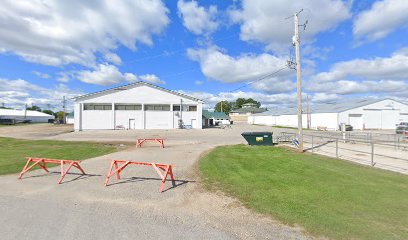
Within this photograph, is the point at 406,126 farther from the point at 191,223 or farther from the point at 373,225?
the point at 191,223

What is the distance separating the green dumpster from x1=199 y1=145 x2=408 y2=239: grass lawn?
7430 mm

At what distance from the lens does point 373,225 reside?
14.6ft

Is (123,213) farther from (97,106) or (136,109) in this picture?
(97,106)

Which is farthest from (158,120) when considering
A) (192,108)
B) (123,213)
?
(123,213)

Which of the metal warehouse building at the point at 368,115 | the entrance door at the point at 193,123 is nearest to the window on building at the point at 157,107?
the entrance door at the point at 193,123

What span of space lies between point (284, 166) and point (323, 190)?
3.25 metres

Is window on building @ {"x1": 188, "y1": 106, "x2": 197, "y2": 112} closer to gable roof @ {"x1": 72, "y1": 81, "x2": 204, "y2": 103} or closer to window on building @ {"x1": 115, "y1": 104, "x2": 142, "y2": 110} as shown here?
gable roof @ {"x1": 72, "y1": 81, "x2": 204, "y2": 103}

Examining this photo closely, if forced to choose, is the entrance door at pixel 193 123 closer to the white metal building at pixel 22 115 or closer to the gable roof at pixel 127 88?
the gable roof at pixel 127 88

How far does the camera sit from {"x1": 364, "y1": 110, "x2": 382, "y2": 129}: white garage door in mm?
46344

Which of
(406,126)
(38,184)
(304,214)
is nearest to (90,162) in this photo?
(38,184)

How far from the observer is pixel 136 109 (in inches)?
1634

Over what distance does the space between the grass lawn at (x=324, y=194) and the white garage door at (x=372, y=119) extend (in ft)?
146

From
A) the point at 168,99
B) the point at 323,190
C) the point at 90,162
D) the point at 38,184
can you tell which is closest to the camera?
the point at 323,190

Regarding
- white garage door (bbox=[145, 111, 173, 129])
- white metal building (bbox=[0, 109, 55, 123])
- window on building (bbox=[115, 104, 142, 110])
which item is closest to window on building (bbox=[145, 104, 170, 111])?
white garage door (bbox=[145, 111, 173, 129])
